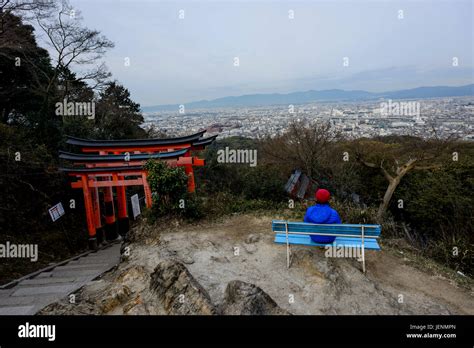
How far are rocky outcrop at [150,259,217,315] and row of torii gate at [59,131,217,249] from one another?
424cm

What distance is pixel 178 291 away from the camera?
413cm

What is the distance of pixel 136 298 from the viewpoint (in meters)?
4.43

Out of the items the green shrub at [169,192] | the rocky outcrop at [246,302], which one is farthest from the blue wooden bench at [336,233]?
the green shrub at [169,192]

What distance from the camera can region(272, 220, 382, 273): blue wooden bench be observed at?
5.12 m

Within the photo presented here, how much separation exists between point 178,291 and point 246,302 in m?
0.98

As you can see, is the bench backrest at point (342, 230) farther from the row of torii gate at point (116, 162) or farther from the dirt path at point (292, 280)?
the row of torii gate at point (116, 162)

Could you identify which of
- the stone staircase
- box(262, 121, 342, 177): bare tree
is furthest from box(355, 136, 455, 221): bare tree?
the stone staircase

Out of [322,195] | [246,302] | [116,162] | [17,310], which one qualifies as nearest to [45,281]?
[17,310]

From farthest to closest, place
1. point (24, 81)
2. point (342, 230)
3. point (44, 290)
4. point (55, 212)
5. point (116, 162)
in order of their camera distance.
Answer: point (24, 81), point (116, 162), point (55, 212), point (44, 290), point (342, 230)

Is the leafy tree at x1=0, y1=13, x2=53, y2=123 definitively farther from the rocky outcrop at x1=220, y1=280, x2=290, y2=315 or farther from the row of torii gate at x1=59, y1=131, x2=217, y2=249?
the rocky outcrop at x1=220, y1=280, x2=290, y2=315

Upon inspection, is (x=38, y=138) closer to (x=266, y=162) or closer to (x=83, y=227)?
(x=83, y=227)

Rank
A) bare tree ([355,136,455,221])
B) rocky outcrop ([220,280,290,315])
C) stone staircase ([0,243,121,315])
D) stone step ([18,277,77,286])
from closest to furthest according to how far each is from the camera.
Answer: rocky outcrop ([220,280,290,315])
stone staircase ([0,243,121,315])
stone step ([18,277,77,286])
bare tree ([355,136,455,221])

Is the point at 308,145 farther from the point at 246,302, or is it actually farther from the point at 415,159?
the point at 246,302

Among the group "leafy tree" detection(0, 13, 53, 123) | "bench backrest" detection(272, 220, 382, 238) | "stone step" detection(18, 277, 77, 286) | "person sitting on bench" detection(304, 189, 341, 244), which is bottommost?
"stone step" detection(18, 277, 77, 286)
